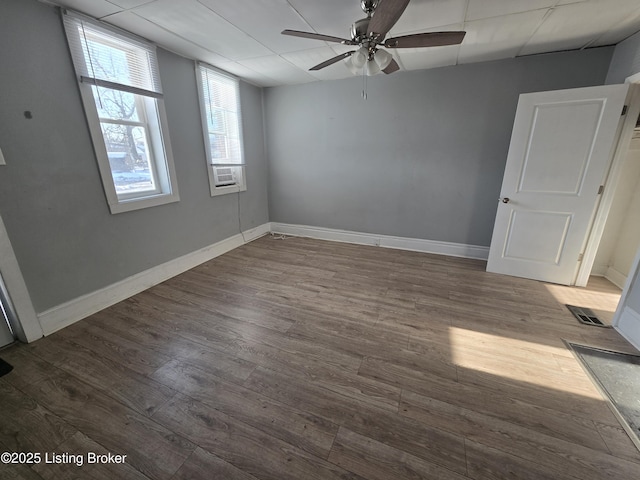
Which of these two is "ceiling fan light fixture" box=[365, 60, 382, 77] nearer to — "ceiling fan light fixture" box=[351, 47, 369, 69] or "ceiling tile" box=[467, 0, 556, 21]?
"ceiling fan light fixture" box=[351, 47, 369, 69]

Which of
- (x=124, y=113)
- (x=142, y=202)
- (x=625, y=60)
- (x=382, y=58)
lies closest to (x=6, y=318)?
(x=142, y=202)

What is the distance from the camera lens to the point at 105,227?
247cm

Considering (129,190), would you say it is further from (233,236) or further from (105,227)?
(233,236)

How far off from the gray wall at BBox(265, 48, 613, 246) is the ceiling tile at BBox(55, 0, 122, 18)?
2.49m

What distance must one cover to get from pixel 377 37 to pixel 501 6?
3.46 ft

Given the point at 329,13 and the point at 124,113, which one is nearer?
the point at 329,13

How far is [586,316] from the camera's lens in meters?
2.35

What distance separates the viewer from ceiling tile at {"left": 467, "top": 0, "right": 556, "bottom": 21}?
1906 mm

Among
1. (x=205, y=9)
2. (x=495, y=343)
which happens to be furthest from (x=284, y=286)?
(x=205, y=9)

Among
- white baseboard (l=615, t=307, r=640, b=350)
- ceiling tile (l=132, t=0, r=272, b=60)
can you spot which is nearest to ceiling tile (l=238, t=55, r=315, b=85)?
ceiling tile (l=132, t=0, r=272, b=60)

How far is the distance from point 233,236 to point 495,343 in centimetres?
361

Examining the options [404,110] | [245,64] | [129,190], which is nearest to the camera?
[129,190]

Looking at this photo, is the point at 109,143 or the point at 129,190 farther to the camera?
the point at 129,190

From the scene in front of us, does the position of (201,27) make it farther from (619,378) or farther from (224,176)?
(619,378)
